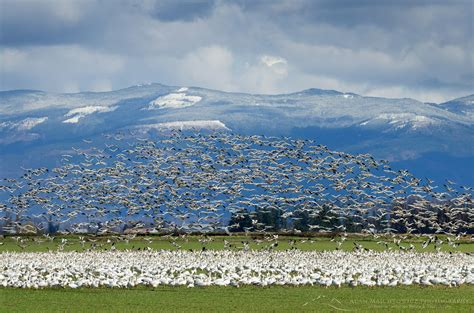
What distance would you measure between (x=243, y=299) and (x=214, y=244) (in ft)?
161

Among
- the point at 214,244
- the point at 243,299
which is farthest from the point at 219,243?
the point at 243,299

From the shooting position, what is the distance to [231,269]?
5894 cm

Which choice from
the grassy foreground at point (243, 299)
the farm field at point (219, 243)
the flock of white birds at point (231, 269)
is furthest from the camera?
the farm field at point (219, 243)

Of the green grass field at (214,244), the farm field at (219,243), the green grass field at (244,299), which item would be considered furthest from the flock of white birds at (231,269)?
the green grass field at (214,244)

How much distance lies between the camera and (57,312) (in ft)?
133

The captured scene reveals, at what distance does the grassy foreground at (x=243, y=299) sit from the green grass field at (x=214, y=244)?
3354 cm

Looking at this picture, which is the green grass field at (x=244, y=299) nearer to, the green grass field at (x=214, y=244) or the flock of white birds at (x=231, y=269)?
the flock of white birds at (x=231, y=269)

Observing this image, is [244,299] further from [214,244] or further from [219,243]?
[219,243]

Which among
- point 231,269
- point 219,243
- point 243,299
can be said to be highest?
point 243,299

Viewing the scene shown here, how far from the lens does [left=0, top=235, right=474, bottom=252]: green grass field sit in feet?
292

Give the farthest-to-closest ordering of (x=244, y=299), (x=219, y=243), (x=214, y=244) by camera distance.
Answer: (x=219, y=243)
(x=214, y=244)
(x=244, y=299)

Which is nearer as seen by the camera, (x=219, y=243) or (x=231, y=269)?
(x=231, y=269)

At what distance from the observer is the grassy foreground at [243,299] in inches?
1651

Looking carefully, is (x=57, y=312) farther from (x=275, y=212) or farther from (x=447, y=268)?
(x=275, y=212)
